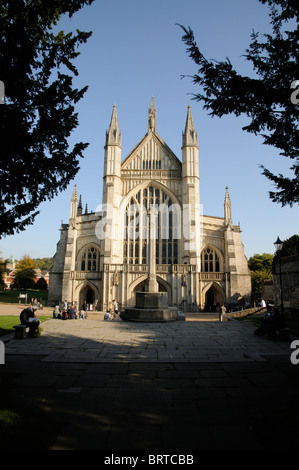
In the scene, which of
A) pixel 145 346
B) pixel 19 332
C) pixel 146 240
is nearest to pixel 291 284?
pixel 145 346

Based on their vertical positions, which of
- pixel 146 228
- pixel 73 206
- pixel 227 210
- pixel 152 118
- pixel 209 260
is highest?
pixel 152 118

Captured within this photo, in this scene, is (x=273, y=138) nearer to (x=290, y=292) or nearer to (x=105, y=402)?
(x=105, y=402)

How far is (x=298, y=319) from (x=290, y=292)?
2395 mm

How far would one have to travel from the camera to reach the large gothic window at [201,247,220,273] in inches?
1156

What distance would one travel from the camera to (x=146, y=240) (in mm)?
29078

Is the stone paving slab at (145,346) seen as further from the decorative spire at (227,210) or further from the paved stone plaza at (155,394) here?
the decorative spire at (227,210)

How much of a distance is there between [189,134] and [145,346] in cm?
2643

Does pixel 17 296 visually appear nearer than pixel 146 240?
No

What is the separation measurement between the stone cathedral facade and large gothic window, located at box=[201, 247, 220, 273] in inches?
4.1

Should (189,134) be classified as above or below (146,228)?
above

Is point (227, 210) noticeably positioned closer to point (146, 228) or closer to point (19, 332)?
point (146, 228)

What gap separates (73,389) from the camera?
436 cm

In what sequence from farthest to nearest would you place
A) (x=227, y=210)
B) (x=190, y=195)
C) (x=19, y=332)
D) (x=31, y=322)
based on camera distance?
(x=227, y=210)
(x=190, y=195)
(x=31, y=322)
(x=19, y=332)

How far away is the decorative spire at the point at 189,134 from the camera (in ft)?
97.0
